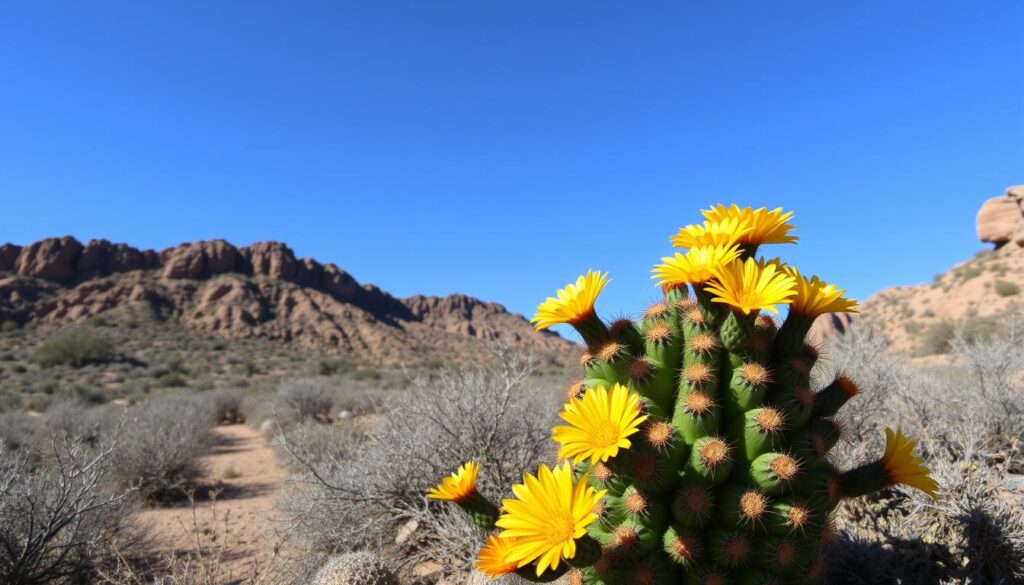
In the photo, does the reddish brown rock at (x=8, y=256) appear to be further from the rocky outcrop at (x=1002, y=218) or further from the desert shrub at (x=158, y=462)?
the rocky outcrop at (x=1002, y=218)

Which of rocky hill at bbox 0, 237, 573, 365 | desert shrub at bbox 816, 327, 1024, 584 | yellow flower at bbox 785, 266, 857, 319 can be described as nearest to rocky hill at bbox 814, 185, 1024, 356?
rocky hill at bbox 0, 237, 573, 365

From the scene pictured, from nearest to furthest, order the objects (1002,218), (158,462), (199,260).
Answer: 1. (158,462)
2. (1002,218)
3. (199,260)

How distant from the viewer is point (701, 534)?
1.90 metres

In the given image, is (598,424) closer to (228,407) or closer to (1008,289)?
(228,407)

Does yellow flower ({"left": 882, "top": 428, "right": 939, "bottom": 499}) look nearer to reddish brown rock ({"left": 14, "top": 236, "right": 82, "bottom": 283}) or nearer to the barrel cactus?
the barrel cactus

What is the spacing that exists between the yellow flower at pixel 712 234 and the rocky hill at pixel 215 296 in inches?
1525

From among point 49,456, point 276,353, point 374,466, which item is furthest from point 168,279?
point 374,466

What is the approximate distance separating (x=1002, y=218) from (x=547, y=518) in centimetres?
4783

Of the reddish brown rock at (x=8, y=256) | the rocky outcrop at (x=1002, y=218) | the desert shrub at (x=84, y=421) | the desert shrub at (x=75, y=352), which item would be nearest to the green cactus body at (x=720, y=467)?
the desert shrub at (x=84, y=421)

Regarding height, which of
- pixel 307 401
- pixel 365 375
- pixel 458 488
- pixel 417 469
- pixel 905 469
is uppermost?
pixel 905 469

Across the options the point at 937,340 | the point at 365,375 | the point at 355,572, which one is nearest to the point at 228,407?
the point at 365,375

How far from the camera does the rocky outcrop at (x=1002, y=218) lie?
3516 centimetres

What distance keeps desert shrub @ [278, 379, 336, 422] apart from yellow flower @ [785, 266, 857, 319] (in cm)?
1627

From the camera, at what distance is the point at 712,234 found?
206 cm
